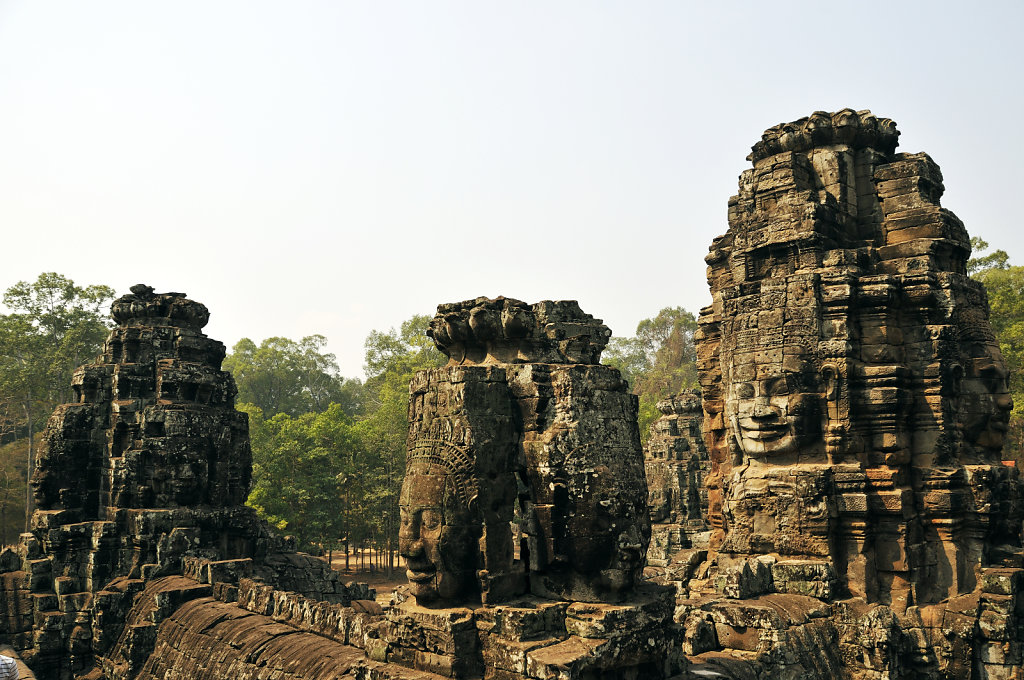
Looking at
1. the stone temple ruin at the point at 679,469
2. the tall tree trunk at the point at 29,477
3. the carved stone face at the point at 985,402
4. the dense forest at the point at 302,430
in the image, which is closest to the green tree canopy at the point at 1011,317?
the dense forest at the point at 302,430

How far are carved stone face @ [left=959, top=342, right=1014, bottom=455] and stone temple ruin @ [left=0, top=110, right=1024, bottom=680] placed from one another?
40 mm

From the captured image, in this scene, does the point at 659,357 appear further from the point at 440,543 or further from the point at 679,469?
the point at 440,543

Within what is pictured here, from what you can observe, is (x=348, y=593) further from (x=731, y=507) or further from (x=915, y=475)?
(x=915, y=475)

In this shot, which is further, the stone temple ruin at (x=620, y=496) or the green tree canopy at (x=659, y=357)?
the green tree canopy at (x=659, y=357)

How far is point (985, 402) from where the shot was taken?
35.3 feet

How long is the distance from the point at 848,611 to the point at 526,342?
6.06 m

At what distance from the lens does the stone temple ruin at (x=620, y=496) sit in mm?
5719

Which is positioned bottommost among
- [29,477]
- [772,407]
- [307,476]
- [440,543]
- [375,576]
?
[375,576]

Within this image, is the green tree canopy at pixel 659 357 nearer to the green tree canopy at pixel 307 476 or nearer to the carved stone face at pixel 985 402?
the green tree canopy at pixel 307 476

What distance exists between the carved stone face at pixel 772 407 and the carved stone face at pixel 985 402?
2.35 m

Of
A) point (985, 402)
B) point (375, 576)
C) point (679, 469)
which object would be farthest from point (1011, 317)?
point (375, 576)

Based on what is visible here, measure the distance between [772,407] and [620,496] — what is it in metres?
5.55

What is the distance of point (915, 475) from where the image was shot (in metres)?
10.3

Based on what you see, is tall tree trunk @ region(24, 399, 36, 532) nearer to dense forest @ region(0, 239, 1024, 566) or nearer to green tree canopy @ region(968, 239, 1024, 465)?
dense forest @ region(0, 239, 1024, 566)
